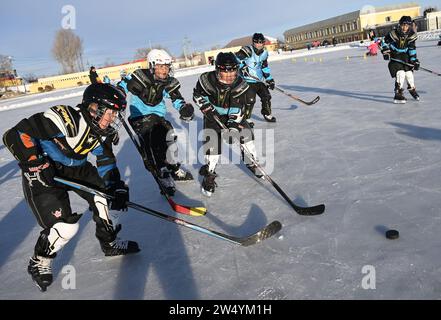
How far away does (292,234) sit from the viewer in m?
2.52

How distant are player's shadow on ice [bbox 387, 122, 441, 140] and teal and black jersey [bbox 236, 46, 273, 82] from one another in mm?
2309

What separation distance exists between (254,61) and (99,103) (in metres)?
4.27

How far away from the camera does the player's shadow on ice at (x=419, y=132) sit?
4.09 m

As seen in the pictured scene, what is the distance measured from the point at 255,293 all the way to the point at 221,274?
0.96ft

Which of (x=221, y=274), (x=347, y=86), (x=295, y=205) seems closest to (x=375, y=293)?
(x=221, y=274)

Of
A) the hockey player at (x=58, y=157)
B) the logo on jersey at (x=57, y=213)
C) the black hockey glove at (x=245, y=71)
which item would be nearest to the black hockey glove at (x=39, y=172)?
the hockey player at (x=58, y=157)

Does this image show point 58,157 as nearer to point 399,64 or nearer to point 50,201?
point 50,201

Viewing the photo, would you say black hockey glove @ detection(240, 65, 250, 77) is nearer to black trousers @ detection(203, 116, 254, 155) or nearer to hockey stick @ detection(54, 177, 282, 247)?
black trousers @ detection(203, 116, 254, 155)

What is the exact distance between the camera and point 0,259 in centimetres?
275

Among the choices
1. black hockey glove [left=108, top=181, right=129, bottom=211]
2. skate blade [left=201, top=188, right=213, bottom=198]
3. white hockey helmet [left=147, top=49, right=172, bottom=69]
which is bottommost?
skate blade [left=201, top=188, right=213, bottom=198]

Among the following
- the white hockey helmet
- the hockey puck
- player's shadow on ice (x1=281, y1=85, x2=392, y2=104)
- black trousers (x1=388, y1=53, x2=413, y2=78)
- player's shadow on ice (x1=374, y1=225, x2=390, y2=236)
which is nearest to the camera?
the hockey puck

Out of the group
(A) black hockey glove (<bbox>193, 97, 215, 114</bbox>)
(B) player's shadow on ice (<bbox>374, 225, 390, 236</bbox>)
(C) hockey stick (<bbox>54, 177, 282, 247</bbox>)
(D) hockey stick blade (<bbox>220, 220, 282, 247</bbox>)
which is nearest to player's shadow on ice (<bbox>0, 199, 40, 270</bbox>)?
(C) hockey stick (<bbox>54, 177, 282, 247</bbox>)

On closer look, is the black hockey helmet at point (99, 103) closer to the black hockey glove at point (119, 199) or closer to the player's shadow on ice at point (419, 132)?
the black hockey glove at point (119, 199)

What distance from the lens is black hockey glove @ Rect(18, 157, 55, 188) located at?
2.04m
